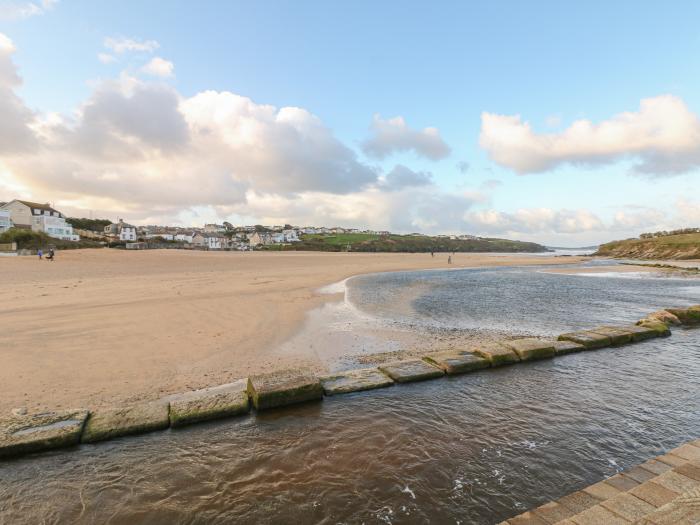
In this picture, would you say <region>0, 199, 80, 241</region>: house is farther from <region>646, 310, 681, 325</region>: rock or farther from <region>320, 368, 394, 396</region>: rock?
<region>646, 310, 681, 325</region>: rock

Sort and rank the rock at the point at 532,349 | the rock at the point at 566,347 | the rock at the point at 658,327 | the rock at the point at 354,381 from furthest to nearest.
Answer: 1. the rock at the point at 658,327
2. the rock at the point at 566,347
3. the rock at the point at 532,349
4. the rock at the point at 354,381

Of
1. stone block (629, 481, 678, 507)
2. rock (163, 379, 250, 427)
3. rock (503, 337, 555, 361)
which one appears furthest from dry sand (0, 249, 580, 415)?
stone block (629, 481, 678, 507)

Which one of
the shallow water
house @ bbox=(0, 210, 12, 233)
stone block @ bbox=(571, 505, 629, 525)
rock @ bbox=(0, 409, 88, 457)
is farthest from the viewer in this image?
house @ bbox=(0, 210, 12, 233)

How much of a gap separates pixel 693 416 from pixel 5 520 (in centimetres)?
1007

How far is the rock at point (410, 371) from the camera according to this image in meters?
7.36

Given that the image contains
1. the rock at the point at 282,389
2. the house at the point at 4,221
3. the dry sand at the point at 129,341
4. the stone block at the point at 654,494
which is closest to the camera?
the stone block at the point at 654,494

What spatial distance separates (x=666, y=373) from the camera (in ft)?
26.3

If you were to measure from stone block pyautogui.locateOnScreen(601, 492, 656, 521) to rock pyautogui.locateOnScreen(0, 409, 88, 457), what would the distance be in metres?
6.82

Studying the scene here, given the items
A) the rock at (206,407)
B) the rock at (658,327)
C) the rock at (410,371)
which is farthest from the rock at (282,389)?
the rock at (658,327)

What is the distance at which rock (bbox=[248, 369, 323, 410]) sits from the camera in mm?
6008

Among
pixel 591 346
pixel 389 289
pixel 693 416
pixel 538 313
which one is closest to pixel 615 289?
pixel 538 313

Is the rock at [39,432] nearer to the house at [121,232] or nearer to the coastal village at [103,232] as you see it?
the coastal village at [103,232]

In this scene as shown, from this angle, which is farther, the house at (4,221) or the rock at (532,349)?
the house at (4,221)

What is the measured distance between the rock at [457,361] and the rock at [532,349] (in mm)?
1190
